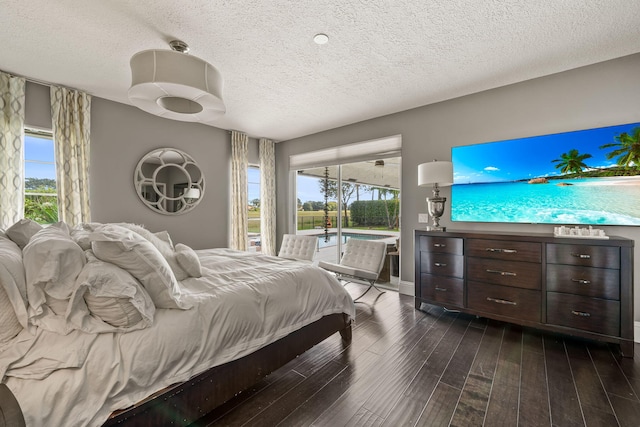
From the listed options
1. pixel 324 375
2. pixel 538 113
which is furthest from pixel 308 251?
pixel 538 113

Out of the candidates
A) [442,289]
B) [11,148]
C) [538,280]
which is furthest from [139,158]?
[538,280]

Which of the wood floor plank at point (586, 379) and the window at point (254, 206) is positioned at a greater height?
the window at point (254, 206)

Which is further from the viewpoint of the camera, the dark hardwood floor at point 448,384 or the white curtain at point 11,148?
the white curtain at point 11,148

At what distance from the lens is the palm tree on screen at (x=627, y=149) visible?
98.0 inches

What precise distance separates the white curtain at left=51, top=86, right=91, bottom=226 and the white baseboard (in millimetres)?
4344

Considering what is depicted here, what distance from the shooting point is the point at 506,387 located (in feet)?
6.15

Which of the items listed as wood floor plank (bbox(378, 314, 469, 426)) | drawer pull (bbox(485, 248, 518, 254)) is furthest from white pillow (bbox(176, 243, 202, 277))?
drawer pull (bbox(485, 248, 518, 254))

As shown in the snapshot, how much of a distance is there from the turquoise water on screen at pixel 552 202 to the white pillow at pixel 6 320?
12.9 feet

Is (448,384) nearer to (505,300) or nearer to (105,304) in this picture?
(505,300)

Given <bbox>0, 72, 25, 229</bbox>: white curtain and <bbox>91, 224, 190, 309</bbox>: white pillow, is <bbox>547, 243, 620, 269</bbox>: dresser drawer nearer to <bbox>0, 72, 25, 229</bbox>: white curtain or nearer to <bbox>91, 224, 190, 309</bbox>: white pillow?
<bbox>91, 224, 190, 309</bbox>: white pillow

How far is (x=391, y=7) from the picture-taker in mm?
1972

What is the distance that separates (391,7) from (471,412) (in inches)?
111

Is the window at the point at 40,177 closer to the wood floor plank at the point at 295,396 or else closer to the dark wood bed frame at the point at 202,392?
the dark wood bed frame at the point at 202,392

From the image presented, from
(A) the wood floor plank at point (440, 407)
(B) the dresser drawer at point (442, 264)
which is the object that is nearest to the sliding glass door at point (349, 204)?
(B) the dresser drawer at point (442, 264)
